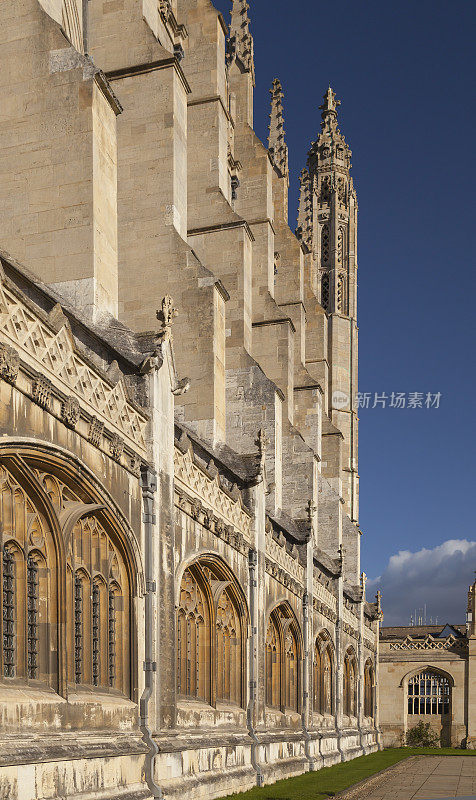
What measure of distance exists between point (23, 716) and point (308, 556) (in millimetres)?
17686

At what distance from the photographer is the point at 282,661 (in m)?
24.3

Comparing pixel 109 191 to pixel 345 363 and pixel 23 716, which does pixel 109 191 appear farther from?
pixel 345 363

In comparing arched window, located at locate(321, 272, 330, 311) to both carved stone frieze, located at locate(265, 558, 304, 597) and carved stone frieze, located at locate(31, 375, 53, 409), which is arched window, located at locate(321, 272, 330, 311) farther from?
carved stone frieze, located at locate(31, 375, 53, 409)

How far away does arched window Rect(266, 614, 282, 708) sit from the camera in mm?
23219

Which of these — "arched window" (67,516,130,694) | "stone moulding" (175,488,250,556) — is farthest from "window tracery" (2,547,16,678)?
"stone moulding" (175,488,250,556)

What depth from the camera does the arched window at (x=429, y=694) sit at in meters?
53.8

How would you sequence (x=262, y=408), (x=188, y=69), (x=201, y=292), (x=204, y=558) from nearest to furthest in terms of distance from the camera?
(x=204, y=558)
(x=201, y=292)
(x=262, y=408)
(x=188, y=69)

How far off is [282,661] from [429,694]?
33.3 m

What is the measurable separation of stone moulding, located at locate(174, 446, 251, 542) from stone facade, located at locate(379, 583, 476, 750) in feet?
122

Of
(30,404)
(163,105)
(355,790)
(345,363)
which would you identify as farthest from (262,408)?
(345,363)

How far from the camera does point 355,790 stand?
19906 millimetres

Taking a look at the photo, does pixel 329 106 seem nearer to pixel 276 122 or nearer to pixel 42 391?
pixel 276 122

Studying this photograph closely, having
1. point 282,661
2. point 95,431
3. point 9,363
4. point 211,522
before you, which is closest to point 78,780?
point 95,431

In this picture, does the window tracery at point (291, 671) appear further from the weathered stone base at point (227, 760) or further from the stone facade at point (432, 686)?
the stone facade at point (432, 686)
